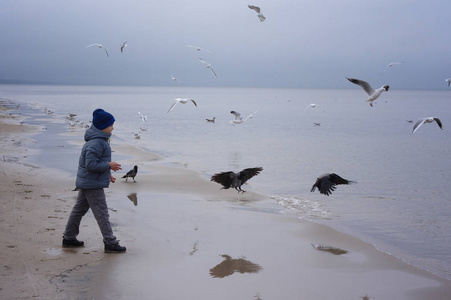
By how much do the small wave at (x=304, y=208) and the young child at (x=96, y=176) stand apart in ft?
16.4

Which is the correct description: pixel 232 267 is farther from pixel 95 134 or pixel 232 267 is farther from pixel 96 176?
pixel 95 134

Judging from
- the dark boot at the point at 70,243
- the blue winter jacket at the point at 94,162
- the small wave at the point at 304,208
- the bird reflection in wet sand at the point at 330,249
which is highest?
the blue winter jacket at the point at 94,162

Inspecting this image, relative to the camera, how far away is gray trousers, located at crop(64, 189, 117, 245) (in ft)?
21.2

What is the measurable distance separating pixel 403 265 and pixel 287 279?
7.28 feet

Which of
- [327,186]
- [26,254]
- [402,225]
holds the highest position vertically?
[327,186]

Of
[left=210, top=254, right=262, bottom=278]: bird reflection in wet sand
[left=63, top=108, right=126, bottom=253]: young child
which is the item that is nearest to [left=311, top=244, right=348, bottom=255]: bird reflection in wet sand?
[left=210, top=254, right=262, bottom=278]: bird reflection in wet sand

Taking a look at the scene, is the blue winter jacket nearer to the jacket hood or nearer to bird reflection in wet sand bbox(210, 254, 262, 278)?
the jacket hood

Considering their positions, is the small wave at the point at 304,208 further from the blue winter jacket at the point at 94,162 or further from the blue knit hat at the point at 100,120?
the blue knit hat at the point at 100,120

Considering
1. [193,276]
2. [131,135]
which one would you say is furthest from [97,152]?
[131,135]

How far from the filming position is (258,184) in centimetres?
1492

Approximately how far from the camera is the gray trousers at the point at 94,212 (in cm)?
646

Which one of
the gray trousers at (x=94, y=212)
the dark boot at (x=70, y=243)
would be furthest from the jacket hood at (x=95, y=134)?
the dark boot at (x=70, y=243)

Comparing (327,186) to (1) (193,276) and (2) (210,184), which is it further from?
(2) (210,184)

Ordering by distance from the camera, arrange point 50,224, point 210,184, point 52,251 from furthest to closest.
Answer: point 210,184 < point 50,224 < point 52,251
